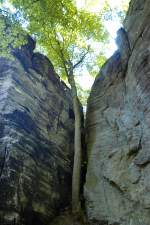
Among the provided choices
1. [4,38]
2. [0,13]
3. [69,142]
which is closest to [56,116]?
[69,142]

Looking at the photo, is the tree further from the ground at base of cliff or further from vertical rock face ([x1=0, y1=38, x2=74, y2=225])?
the ground at base of cliff

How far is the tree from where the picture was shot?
15273 mm

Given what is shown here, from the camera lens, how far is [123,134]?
11484mm

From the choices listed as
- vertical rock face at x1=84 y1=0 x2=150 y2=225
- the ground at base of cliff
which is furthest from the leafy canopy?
the ground at base of cliff

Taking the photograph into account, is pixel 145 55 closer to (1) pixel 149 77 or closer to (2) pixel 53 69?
(1) pixel 149 77

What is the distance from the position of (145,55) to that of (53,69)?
7486 millimetres

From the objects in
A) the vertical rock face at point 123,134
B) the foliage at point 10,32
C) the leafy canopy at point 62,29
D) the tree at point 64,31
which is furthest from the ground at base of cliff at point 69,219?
the leafy canopy at point 62,29

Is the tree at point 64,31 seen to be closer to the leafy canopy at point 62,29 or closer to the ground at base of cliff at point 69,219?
the leafy canopy at point 62,29

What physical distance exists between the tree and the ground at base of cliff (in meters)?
3.92

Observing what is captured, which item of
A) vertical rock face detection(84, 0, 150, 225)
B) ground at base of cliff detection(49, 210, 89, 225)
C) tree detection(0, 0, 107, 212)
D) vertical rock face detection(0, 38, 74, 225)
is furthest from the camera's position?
tree detection(0, 0, 107, 212)

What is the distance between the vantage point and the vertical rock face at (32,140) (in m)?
10.0

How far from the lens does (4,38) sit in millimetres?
13297

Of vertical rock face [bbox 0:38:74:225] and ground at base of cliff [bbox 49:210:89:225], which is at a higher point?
vertical rock face [bbox 0:38:74:225]

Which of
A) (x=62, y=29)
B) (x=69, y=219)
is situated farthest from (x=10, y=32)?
(x=69, y=219)
